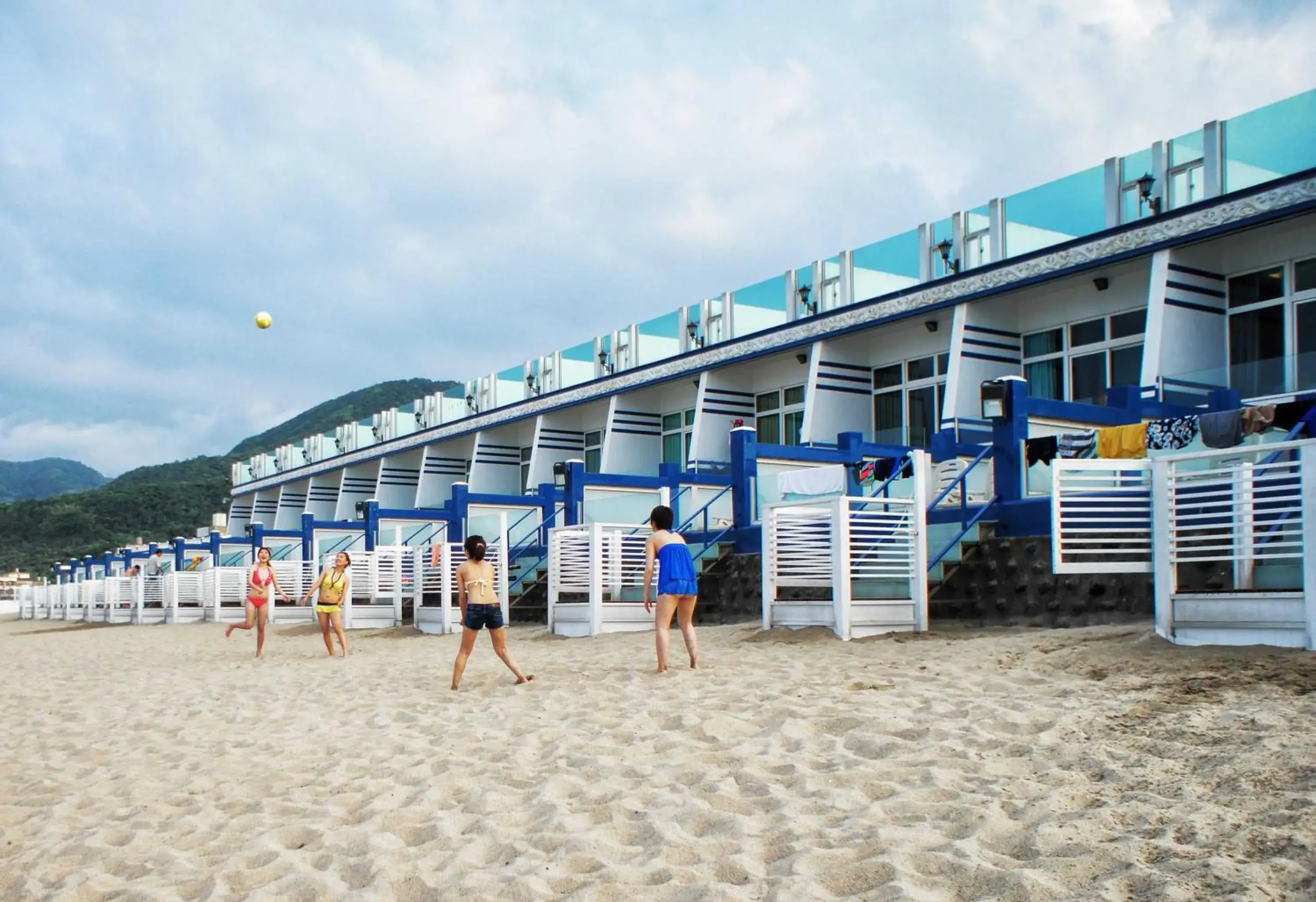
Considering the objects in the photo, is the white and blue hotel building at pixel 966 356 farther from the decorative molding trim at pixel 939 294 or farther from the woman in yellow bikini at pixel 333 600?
the woman in yellow bikini at pixel 333 600

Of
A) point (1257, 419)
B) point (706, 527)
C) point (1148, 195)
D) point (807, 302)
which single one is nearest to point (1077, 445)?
point (1257, 419)

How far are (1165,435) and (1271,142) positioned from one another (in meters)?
5.14

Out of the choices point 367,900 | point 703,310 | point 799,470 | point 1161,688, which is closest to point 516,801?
point 367,900

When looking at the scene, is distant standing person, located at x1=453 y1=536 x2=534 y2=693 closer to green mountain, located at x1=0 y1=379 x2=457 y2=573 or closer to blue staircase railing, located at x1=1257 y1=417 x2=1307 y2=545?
blue staircase railing, located at x1=1257 y1=417 x2=1307 y2=545

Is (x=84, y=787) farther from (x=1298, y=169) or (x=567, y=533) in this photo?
(x=1298, y=169)

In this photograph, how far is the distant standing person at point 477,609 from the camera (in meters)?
9.31

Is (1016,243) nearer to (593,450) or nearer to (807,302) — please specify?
(807,302)

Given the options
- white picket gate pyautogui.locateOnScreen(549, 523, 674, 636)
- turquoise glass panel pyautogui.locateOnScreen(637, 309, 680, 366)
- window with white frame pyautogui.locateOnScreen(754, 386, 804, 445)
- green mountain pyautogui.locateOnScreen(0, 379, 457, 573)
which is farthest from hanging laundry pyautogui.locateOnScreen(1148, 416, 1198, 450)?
green mountain pyautogui.locateOnScreen(0, 379, 457, 573)

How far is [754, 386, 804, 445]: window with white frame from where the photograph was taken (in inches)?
960

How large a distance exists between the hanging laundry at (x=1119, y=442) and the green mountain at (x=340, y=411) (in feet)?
382

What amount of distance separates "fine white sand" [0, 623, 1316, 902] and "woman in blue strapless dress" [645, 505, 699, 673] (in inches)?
13.1

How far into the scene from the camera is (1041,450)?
12570 mm

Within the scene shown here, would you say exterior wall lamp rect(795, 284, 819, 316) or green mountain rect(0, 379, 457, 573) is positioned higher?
exterior wall lamp rect(795, 284, 819, 316)

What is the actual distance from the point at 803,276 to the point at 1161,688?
667 inches
